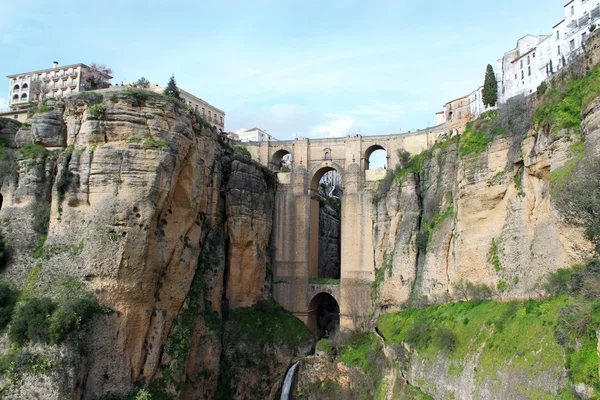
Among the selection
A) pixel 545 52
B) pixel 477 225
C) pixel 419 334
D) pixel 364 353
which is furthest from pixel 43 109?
pixel 545 52

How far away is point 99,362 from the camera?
23.0 metres

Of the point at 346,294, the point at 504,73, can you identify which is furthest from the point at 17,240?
the point at 504,73

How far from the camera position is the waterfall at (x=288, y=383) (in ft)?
98.5

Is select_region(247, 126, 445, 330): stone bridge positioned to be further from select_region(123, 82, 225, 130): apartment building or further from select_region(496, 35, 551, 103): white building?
select_region(123, 82, 225, 130): apartment building

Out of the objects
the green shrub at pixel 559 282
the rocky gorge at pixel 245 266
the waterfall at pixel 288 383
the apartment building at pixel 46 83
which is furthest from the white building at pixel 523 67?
the apartment building at pixel 46 83

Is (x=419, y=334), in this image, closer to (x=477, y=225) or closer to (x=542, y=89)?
(x=477, y=225)

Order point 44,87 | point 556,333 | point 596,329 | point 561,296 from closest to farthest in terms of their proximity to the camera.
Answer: point 596,329, point 556,333, point 561,296, point 44,87

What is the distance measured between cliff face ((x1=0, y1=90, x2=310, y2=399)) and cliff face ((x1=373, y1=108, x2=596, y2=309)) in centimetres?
1177

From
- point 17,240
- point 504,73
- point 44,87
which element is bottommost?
point 17,240

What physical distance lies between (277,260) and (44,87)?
28.7 m

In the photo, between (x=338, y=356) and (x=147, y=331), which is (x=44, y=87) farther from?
(x=338, y=356)

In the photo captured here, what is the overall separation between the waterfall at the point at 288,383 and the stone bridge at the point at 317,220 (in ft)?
14.5

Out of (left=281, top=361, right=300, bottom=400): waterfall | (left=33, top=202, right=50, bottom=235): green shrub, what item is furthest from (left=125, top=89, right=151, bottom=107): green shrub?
(left=281, top=361, right=300, bottom=400): waterfall

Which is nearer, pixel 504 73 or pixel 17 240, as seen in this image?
pixel 17 240
